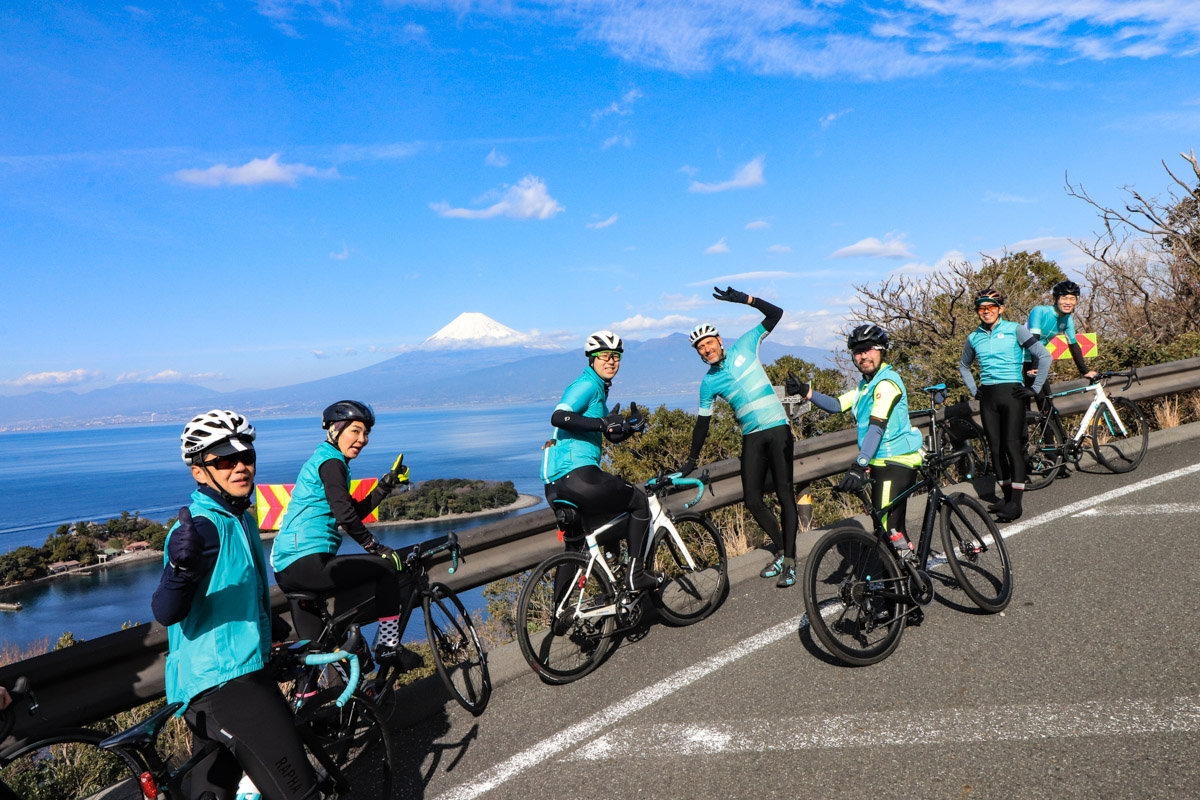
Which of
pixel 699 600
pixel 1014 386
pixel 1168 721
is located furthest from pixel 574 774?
pixel 1014 386

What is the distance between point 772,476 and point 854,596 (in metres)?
1.93

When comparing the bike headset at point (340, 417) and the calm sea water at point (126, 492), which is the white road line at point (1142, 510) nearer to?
the bike headset at point (340, 417)

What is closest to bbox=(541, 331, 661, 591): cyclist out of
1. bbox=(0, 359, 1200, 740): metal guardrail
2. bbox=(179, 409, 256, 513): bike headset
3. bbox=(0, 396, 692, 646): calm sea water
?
bbox=(0, 359, 1200, 740): metal guardrail

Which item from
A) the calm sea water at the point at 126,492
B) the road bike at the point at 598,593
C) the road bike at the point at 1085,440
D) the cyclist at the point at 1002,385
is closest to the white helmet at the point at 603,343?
the road bike at the point at 598,593

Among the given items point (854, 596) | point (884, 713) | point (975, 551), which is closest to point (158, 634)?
point (884, 713)

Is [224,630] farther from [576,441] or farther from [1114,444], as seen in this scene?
[1114,444]

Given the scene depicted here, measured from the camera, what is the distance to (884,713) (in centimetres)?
361

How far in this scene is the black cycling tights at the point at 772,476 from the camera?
19.8 ft

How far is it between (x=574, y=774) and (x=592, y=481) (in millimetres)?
1926

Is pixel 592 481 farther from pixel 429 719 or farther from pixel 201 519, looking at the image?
pixel 201 519

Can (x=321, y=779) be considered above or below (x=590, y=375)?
below

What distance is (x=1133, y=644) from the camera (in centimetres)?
407

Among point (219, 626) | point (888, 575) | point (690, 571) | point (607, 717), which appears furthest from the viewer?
point (690, 571)

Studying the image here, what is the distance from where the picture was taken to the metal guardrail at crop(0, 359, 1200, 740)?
3160mm
